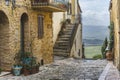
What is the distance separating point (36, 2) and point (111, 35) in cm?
604

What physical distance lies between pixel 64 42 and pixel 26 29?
8913mm

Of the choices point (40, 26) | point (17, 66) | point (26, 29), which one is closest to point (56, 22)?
point (40, 26)

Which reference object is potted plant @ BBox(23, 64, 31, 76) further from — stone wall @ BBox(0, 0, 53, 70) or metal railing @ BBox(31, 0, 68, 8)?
metal railing @ BBox(31, 0, 68, 8)

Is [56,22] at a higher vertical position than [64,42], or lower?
higher

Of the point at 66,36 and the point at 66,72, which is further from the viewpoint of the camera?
the point at 66,36

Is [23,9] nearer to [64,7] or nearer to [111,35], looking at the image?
[64,7]

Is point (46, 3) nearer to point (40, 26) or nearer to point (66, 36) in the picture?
point (40, 26)

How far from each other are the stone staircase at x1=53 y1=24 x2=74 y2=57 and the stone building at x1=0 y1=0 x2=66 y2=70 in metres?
3.97

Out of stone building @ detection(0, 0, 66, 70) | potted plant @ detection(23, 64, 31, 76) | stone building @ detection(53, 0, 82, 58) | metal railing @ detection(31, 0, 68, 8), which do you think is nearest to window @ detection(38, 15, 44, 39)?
stone building @ detection(0, 0, 66, 70)

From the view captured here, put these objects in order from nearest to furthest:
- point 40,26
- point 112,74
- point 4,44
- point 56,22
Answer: point 112,74
point 4,44
point 40,26
point 56,22

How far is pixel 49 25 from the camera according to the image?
2345cm

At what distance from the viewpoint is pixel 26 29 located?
2009cm

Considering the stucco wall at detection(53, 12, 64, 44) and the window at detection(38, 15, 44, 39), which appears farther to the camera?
the stucco wall at detection(53, 12, 64, 44)

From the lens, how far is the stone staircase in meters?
27.5
